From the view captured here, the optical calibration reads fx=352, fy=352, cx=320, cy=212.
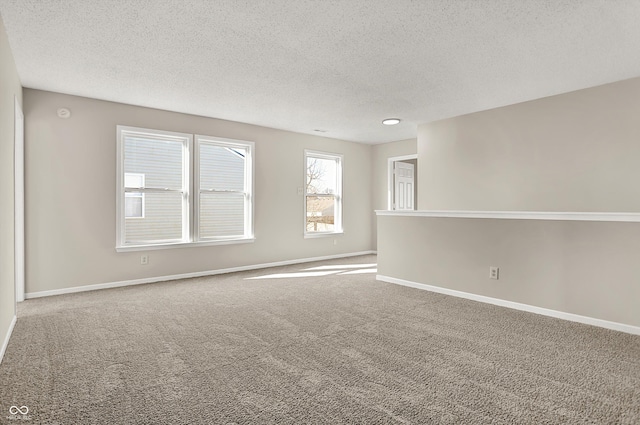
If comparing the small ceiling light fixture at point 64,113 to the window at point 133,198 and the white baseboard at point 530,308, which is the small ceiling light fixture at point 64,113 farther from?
the white baseboard at point 530,308

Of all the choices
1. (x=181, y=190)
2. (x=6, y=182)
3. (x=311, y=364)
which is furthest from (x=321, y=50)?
(x=181, y=190)

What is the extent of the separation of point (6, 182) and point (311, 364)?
2883 millimetres

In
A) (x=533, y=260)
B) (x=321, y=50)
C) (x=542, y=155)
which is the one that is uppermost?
(x=321, y=50)

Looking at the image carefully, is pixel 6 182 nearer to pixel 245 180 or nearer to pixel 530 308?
pixel 245 180

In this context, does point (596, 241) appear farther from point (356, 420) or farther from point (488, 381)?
point (356, 420)

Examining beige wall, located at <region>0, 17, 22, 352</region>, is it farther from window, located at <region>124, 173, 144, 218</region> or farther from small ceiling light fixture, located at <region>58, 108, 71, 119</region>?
window, located at <region>124, 173, 144, 218</region>

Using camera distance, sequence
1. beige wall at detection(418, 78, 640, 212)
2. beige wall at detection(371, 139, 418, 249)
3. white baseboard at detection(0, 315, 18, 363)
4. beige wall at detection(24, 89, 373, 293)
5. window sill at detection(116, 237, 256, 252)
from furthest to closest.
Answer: beige wall at detection(371, 139, 418, 249)
window sill at detection(116, 237, 256, 252)
beige wall at detection(24, 89, 373, 293)
beige wall at detection(418, 78, 640, 212)
white baseboard at detection(0, 315, 18, 363)

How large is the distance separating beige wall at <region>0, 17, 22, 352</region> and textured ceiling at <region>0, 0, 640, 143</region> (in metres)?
0.24

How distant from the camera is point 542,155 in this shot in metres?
4.56

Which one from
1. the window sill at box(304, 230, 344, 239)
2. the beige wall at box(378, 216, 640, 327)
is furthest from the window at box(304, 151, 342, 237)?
the beige wall at box(378, 216, 640, 327)

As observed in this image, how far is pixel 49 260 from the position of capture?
167 inches

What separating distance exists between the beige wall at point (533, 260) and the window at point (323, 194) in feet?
8.23

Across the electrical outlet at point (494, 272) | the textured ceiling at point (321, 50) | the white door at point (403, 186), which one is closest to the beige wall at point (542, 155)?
the textured ceiling at point (321, 50)

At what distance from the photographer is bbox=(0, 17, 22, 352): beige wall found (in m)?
2.64
